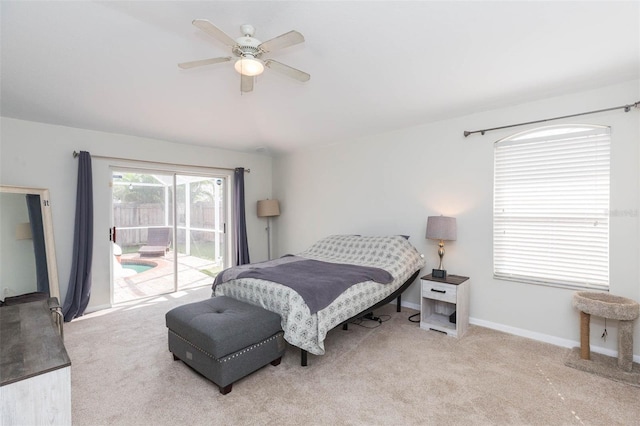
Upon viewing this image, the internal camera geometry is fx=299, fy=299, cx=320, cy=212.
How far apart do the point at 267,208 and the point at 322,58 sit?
319 centimetres

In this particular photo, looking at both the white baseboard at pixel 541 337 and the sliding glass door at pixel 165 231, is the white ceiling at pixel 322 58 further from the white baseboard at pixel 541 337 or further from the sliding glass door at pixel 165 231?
the white baseboard at pixel 541 337

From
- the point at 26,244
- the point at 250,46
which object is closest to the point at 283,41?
the point at 250,46

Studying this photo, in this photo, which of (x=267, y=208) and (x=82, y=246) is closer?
(x=82, y=246)

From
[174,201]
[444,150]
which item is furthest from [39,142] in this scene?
[444,150]

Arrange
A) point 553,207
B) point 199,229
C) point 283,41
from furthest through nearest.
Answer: point 199,229 → point 553,207 → point 283,41

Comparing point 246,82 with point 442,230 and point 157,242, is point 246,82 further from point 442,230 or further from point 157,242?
point 157,242

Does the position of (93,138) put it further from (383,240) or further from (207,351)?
(383,240)

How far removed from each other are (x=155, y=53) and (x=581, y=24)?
347 centimetres

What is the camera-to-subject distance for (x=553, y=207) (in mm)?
2979

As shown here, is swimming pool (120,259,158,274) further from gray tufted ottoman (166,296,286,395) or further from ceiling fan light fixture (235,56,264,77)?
ceiling fan light fixture (235,56,264,77)

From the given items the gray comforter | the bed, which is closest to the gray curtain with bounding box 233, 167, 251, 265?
the bed

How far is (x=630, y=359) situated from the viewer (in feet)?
7.80

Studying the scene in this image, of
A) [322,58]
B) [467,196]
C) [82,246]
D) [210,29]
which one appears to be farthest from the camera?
[82,246]

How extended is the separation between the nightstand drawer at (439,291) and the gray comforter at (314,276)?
50 centimetres
